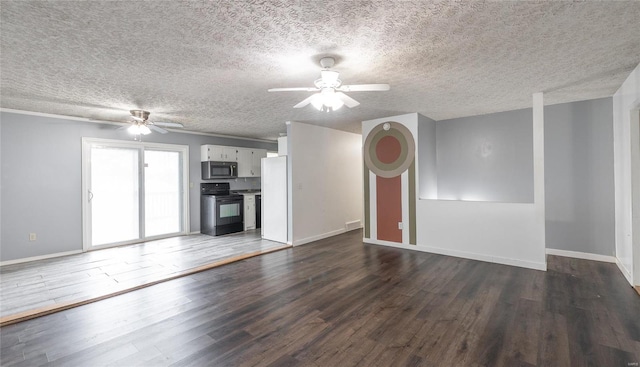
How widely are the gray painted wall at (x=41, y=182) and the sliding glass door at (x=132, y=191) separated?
0.18 m

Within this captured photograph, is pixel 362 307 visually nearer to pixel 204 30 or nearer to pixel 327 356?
pixel 327 356

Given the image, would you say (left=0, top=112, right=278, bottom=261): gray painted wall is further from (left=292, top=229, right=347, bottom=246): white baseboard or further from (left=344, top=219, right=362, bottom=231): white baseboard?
(left=344, top=219, right=362, bottom=231): white baseboard

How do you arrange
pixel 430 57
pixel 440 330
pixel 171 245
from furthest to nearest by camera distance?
1. pixel 171 245
2. pixel 430 57
3. pixel 440 330

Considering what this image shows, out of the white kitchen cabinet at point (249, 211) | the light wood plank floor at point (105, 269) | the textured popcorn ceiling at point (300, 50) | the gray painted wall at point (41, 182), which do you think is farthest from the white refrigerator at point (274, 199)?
the gray painted wall at point (41, 182)

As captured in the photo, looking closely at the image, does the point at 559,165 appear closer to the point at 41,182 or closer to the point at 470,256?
the point at 470,256

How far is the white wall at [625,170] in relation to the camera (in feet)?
10.5

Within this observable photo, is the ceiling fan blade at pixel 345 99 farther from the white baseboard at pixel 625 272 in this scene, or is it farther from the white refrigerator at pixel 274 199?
the white baseboard at pixel 625 272

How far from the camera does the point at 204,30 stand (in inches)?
82.2

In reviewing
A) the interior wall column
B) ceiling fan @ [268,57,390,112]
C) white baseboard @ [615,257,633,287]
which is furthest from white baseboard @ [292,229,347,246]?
white baseboard @ [615,257,633,287]

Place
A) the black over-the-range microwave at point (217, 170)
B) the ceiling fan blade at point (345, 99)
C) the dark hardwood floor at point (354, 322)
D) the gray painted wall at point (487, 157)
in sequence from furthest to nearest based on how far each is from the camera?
the black over-the-range microwave at point (217, 170)
the gray painted wall at point (487, 157)
the ceiling fan blade at point (345, 99)
the dark hardwood floor at point (354, 322)

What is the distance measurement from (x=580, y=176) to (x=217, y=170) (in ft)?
23.2

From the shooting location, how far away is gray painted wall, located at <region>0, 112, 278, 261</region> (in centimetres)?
441

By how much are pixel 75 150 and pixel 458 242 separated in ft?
22.6

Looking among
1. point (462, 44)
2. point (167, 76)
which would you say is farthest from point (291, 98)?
point (462, 44)
